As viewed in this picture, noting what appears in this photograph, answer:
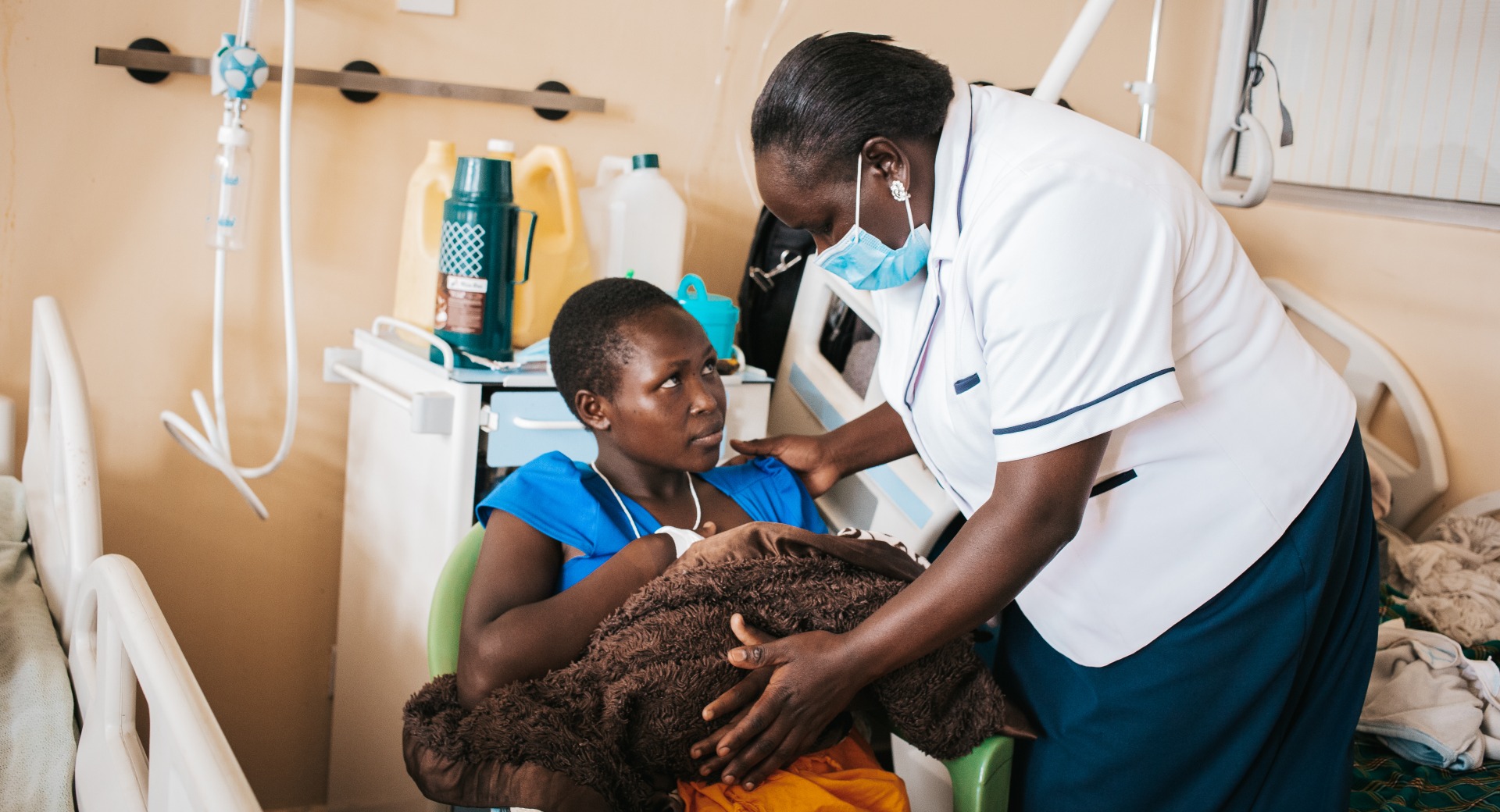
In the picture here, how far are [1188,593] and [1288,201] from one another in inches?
73.9

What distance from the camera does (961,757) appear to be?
1.30 m

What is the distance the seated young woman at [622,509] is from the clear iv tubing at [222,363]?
0.71 meters

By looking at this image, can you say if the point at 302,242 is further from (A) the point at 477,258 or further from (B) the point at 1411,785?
(B) the point at 1411,785

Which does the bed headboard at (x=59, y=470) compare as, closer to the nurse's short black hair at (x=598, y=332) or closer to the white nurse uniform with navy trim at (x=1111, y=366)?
the nurse's short black hair at (x=598, y=332)

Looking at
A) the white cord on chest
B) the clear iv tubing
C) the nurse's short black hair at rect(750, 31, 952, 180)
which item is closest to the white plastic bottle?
the clear iv tubing

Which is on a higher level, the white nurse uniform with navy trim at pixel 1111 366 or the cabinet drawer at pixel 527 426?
the white nurse uniform with navy trim at pixel 1111 366

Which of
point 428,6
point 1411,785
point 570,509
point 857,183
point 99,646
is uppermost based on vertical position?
point 428,6

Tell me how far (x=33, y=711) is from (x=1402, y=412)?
2514 mm

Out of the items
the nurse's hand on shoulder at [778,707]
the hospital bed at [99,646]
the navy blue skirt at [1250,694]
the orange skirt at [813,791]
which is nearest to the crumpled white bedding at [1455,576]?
the navy blue skirt at [1250,694]

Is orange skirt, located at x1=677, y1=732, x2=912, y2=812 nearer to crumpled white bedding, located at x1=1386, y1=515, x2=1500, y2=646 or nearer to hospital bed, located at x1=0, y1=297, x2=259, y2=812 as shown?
hospital bed, located at x1=0, y1=297, x2=259, y2=812

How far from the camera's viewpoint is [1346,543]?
1.21 m

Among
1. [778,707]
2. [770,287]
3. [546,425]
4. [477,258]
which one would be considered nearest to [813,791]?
[778,707]

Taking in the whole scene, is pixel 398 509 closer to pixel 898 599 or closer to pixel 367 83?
pixel 367 83

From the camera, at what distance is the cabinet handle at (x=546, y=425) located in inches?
69.1
